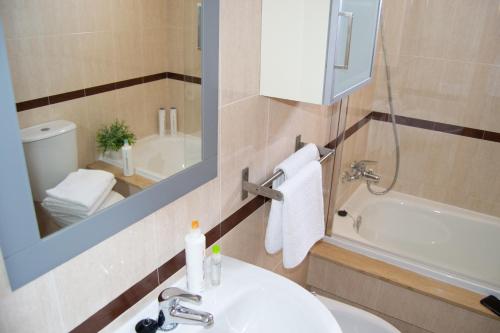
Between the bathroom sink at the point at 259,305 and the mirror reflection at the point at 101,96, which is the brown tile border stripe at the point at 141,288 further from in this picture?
the mirror reflection at the point at 101,96

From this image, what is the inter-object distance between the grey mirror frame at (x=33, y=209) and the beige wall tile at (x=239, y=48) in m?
0.05

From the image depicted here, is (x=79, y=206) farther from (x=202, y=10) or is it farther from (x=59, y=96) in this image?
(x=202, y=10)

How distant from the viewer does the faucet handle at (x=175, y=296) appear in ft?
3.51

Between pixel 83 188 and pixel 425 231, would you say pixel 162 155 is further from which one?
pixel 425 231

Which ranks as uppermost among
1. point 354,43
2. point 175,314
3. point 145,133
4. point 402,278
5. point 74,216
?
point 354,43

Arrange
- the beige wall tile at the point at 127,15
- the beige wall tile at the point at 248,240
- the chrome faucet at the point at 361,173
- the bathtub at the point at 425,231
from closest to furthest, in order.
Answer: the beige wall tile at the point at 127,15, the beige wall tile at the point at 248,240, the bathtub at the point at 425,231, the chrome faucet at the point at 361,173

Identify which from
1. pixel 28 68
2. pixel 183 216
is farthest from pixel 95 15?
pixel 183 216

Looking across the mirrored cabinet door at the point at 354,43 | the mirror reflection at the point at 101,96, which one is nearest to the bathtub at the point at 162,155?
the mirror reflection at the point at 101,96

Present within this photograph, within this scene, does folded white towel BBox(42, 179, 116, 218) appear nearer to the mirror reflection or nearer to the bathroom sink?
the mirror reflection

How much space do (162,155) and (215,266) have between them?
38cm

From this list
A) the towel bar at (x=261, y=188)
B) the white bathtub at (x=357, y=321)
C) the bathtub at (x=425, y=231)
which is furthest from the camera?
the bathtub at (x=425, y=231)

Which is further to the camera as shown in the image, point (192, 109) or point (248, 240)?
point (248, 240)

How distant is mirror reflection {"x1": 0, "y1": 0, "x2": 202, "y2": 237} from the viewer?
2.61 ft

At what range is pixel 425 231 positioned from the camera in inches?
106
